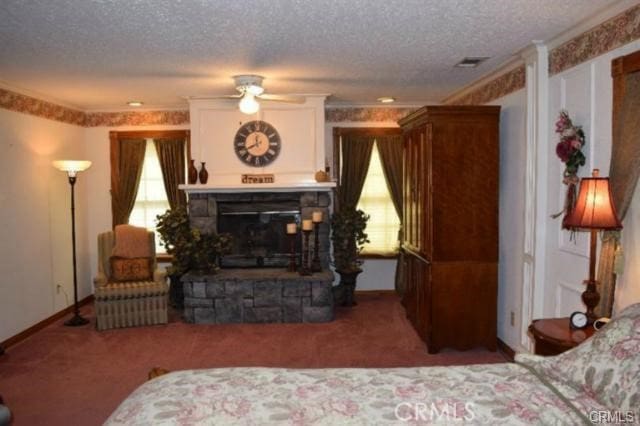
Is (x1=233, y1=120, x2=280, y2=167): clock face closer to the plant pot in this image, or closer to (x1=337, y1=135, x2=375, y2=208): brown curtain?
(x1=337, y1=135, x2=375, y2=208): brown curtain

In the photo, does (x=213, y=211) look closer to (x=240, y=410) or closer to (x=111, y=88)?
(x=111, y=88)

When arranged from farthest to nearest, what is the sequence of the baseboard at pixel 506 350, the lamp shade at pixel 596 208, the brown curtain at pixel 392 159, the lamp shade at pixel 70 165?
1. the brown curtain at pixel 392 159
2. the lamp shade at pixel 70 165
3. the baseboard at pixel 506 350
4. the lamp shade at pixel 596 208

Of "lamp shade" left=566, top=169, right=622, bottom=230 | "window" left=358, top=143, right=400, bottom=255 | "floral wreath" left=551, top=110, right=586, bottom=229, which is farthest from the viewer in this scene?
"window" left=358, top=143, right=400, bottom=255

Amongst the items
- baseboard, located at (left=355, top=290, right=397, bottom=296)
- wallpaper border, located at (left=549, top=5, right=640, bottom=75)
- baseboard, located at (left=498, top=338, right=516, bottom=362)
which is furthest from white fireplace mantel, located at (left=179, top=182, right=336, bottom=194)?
wallpaper border, located at (left=549, top=5, right=640, bottom=75)

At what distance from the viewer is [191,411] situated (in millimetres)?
1703

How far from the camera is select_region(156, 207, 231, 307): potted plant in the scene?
5.66 meters

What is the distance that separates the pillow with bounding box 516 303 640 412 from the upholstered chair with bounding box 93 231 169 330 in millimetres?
4292

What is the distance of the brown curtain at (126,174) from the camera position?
6594 mm

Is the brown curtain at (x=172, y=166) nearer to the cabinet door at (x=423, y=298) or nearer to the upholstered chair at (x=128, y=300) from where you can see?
the upholstered chair at (x=128, y=300)

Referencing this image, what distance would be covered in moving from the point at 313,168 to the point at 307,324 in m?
1.80

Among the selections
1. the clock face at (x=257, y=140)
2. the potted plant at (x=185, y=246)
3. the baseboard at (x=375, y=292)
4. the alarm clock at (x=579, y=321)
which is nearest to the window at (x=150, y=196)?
the potted plant at (x=185, y=246)

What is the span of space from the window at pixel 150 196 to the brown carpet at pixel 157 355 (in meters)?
1.61

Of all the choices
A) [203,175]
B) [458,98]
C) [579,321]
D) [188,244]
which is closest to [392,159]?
[458,98]

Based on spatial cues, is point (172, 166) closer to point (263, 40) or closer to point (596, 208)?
point (263, 40)
